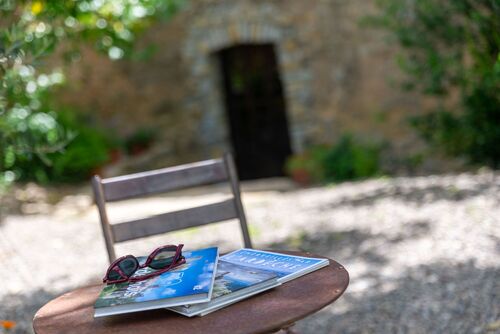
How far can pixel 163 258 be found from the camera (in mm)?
1792

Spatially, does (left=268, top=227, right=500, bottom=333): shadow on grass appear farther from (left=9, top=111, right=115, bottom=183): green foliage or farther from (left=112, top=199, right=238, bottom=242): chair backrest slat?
(left=9, top=111, right=115, bottom=183): green foliage

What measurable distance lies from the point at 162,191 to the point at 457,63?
4.07 m

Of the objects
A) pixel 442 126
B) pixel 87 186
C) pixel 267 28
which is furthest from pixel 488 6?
pixel 87 186

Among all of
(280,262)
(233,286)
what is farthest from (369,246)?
(233,286)

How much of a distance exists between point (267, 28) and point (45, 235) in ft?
16.3

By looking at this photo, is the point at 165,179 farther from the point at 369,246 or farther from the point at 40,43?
the point at 369,246

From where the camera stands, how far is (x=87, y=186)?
8.98 m

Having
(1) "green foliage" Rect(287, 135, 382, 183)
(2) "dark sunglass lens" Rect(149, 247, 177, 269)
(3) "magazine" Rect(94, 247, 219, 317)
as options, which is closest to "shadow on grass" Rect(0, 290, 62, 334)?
(2) "dark sunglass lens" Rect(149, 247, 177, 269)

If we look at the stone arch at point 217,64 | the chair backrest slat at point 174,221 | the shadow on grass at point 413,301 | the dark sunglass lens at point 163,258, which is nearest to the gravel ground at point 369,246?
the shadow on grass at point 413,301

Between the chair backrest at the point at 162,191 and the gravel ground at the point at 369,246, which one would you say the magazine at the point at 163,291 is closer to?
the chair backrest at the point at 162,191

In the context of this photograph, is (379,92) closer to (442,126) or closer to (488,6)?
(442,126)

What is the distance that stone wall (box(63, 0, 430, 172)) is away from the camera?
873 cm

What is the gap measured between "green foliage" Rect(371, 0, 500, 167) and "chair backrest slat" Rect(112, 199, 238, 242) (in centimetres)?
348

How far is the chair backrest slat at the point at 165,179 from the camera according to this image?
2469 mm
